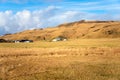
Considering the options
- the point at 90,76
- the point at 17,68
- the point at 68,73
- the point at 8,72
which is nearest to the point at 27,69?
the point at 17,68

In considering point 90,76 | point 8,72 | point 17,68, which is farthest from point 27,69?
point 90,76

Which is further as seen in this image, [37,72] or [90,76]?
[37,72]

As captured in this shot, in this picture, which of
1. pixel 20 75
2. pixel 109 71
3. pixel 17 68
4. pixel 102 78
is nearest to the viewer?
pixel 102 78

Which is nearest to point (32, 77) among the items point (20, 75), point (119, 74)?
point (20, 75)

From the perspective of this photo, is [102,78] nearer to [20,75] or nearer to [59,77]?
[59,77]

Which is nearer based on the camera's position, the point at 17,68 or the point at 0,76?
the point at 0,76

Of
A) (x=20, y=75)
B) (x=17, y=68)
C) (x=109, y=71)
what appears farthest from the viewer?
(x=17, y=68)

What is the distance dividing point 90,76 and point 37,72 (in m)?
5.01

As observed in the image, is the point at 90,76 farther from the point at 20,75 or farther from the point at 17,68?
the point at 17,68

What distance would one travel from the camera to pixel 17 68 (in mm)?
31328

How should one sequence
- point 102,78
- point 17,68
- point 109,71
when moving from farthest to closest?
point 17,68
point 109,71
point 102,78

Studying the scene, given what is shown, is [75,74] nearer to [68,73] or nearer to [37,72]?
[68,73]

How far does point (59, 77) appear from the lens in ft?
85.6

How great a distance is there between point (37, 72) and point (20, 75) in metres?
2.04
